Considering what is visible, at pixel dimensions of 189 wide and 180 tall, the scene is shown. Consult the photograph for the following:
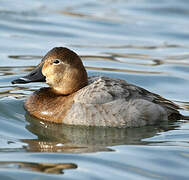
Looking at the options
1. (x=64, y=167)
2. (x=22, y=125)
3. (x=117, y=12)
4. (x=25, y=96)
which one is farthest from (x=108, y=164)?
(x=117, y=12)

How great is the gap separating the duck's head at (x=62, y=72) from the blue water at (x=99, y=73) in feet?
1.70

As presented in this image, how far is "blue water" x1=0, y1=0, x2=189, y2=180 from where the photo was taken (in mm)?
5559

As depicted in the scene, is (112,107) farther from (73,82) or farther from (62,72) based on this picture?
(62,72)

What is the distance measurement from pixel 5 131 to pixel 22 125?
1.16 ft

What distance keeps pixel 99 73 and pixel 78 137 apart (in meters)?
3.08

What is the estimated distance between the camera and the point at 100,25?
13.2 m

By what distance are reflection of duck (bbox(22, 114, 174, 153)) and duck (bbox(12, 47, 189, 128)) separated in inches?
3.3

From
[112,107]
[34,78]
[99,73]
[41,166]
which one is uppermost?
[34,78]

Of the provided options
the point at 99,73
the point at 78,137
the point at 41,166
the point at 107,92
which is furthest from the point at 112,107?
the point at 99,73

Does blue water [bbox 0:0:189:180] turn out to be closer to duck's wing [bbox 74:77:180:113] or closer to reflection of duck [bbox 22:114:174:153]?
reflection of duck [bbox 22:114:174:153]

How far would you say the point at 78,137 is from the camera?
6.64m

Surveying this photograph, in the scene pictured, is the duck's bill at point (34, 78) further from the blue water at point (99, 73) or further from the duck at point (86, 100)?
the blue water at point (99, 73)

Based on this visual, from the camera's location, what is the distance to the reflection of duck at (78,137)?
6.18 metres

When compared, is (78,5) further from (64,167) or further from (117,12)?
(64,167)
